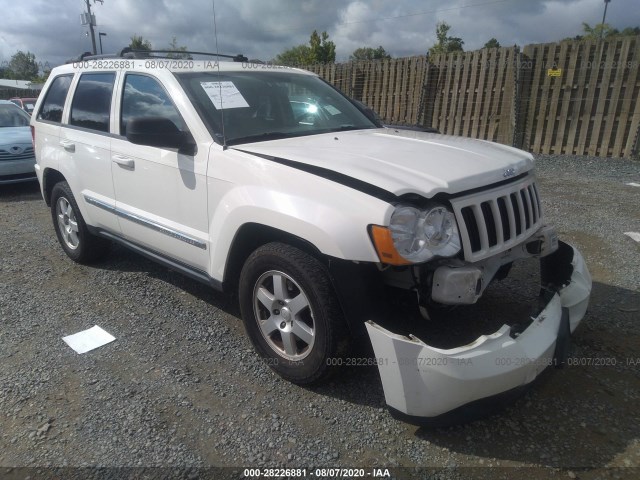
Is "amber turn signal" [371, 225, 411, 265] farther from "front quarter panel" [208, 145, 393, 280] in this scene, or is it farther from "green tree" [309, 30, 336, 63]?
"green tree" [309, 30, 336, 63]

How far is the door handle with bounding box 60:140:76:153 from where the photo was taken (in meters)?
4.32

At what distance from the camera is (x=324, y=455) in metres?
2.34

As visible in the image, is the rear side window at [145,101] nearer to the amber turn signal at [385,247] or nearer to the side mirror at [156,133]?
the side mirror at [156,133]

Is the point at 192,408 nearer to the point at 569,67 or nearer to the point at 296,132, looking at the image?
the point at 296,132

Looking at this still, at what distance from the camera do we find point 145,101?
360 centimetres

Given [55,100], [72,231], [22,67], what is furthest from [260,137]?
[22,67]

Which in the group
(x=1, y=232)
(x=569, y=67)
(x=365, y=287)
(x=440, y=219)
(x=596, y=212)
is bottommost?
(x=1, y=232)

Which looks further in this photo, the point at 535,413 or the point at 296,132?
the point at 296,132

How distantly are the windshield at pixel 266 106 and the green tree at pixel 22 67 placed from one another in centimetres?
8180

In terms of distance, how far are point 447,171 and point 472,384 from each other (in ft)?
3.43

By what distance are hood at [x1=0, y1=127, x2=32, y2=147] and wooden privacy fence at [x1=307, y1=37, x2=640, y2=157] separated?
791cm

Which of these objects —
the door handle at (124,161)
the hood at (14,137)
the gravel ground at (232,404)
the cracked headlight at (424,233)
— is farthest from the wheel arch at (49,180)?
the hood at (14,137)

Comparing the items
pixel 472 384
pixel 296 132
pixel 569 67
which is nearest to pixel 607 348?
pixel 472 384

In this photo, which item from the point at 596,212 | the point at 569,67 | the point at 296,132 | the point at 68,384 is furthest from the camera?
the point at 569,67
